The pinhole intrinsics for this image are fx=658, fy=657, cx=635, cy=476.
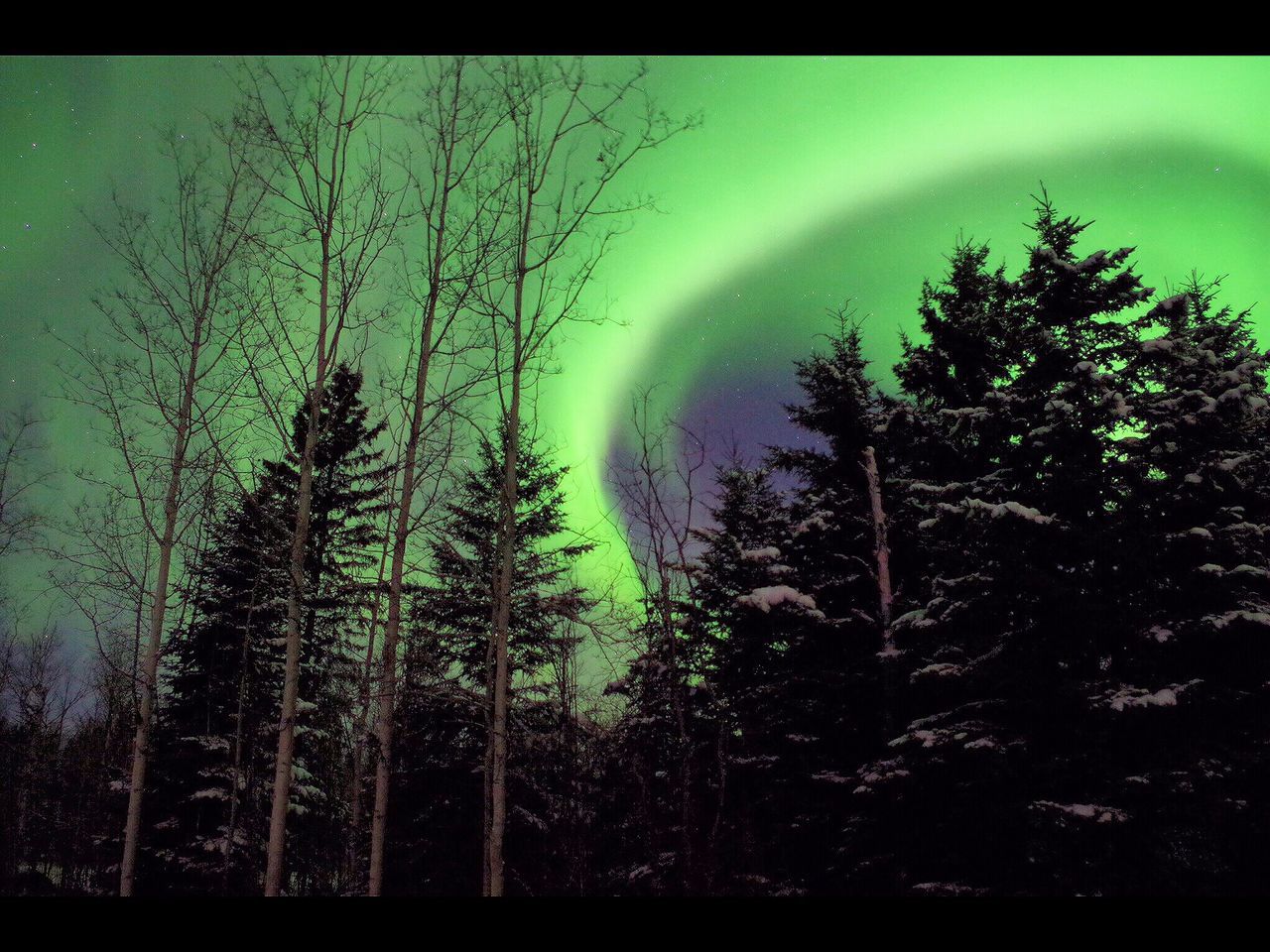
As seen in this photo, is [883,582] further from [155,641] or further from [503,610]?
[155,641]

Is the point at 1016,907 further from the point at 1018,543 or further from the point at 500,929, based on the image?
the point at 1018,543

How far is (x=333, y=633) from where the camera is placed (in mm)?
16844

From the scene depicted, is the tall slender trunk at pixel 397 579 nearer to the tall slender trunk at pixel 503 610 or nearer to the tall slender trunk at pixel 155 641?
the tall slender trunk at pixel 503 610

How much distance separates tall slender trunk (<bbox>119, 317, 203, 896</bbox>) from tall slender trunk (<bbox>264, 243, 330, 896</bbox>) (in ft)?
13.6

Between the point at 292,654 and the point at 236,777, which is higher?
the point at 292,654

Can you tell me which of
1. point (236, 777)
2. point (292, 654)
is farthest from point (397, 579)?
point (236, 777)

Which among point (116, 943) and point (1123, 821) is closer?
point (116, 943)

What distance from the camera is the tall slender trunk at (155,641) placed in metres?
11.6

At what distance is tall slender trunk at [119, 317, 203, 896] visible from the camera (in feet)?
38.1

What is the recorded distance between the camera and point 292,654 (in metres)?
8.54

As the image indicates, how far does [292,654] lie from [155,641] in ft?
19.1

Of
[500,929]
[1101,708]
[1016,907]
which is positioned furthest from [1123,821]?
[500,929]

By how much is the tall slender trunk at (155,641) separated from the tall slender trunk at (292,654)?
13.6 ft
